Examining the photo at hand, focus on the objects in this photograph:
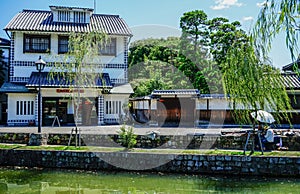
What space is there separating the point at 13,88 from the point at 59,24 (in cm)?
559

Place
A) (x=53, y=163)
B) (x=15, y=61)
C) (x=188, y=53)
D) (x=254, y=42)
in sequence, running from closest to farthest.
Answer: (x=254, y=42), (x=53, y=163), (x=15, y=61), (x=188, y=53)

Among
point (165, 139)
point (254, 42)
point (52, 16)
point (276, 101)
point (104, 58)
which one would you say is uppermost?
point (52, 16)

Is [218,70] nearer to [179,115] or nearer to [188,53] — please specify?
[188,53]

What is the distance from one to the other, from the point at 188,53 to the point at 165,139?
16.0 meters

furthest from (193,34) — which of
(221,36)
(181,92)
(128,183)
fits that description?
(128,183)

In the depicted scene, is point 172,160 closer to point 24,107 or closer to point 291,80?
point 291,80

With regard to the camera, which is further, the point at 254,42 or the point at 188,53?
the point at 188,53

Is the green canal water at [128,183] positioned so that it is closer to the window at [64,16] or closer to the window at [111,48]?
the window at [111,48]

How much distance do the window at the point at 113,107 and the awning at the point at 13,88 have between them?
5.44 meters

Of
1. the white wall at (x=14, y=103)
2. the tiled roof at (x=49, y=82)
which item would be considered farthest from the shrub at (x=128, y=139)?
the white wall at (x=14, y=103)

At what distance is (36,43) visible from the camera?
71.5 feet

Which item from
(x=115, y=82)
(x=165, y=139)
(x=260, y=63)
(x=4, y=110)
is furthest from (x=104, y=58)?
(x=260, y=63)

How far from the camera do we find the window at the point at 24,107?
68.1 ft

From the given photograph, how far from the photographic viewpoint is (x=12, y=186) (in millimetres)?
9914
